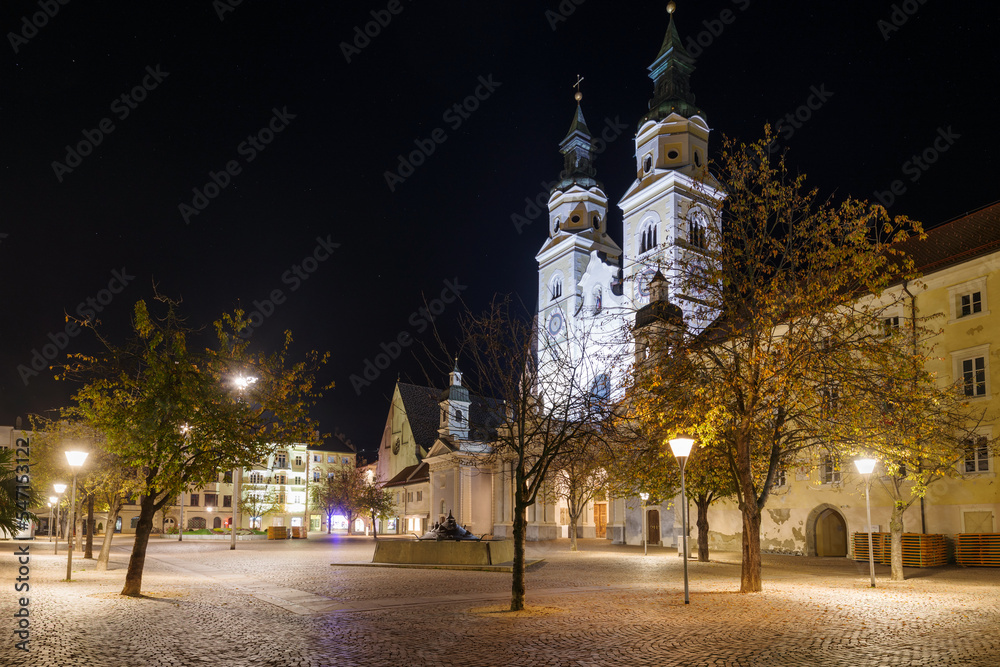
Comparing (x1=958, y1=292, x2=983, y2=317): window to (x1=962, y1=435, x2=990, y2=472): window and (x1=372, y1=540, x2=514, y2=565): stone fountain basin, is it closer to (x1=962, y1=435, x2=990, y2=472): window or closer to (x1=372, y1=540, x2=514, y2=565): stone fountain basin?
(x1=962, y1=435, x2=990, y2=472): window

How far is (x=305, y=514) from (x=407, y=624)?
99.1 metres

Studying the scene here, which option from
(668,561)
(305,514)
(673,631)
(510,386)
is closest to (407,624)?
(673,631)

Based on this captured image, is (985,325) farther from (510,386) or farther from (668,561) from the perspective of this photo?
(510,386)

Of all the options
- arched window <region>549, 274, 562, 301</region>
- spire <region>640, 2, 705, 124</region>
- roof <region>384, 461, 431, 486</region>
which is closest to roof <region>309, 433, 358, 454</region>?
roof <region>384, 461, 431, 486</region>

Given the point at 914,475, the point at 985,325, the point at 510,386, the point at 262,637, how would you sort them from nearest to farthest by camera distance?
the point at 262,637, the point at 510,386, the point at 914,475, the point at 985,325

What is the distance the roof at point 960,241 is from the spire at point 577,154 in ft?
183

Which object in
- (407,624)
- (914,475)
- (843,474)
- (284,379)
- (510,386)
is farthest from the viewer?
(843,474)

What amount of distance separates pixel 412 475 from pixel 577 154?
140ft

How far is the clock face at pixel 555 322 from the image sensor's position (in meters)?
83.9

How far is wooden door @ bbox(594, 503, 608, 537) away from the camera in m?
68.9

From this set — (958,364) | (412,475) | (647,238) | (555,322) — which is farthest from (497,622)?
(412,475)

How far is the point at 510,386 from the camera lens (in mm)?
18172

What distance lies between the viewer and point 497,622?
47.1 ft

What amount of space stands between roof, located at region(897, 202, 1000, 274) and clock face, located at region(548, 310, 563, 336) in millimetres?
47962
